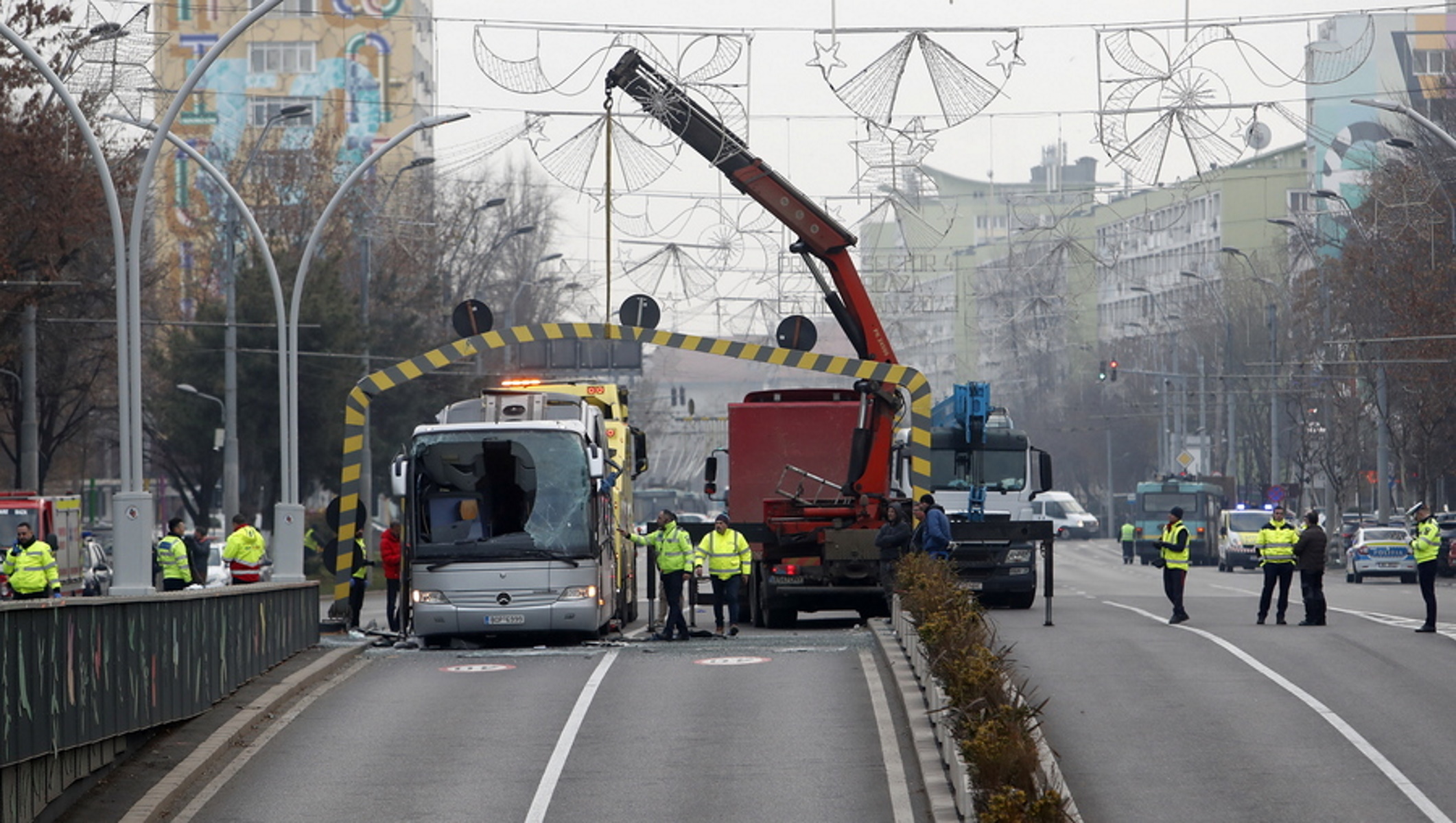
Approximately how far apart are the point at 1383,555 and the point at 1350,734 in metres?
36.8

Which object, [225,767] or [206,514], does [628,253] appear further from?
[206,514]

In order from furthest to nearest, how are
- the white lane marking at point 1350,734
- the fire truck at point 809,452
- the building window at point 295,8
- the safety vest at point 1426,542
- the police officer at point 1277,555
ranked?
the building window at point 295,8
the police officer at point 1277,555
the fire truck at point 809,452
the safety vest at point 1426,542
the white lane marking at point 1350,734

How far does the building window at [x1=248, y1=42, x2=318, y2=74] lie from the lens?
117 meters

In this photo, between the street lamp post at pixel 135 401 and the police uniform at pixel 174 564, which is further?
the police uniform at pixel 174 564

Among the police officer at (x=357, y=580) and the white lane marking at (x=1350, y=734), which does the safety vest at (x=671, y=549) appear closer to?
the police officer at (x=357, y=580)

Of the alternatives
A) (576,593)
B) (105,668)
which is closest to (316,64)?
(576,593)

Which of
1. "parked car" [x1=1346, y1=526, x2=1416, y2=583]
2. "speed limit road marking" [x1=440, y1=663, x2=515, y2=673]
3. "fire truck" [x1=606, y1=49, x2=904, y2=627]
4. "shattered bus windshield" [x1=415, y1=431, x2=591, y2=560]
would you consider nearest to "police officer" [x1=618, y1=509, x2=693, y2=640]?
"shattered bus windshield" [x1=415, y1=431, x2=591, y2=560]

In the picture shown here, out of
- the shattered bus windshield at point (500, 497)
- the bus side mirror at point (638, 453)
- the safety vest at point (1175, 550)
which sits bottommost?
the safety vest at point (1175, 550)

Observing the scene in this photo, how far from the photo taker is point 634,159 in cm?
2652

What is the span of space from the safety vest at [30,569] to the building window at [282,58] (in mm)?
93388

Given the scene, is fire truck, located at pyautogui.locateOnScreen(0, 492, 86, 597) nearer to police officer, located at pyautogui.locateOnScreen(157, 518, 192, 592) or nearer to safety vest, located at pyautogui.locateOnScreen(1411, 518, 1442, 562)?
police officer, located at pyautogui.locateOnScreen(157, 518, 192, 592)

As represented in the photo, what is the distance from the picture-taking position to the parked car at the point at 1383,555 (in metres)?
52.0

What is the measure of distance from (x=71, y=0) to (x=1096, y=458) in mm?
74513

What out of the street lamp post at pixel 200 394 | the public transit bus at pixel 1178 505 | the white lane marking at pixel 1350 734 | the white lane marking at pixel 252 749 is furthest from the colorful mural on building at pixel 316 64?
the white lane marking at pixel 252 749
